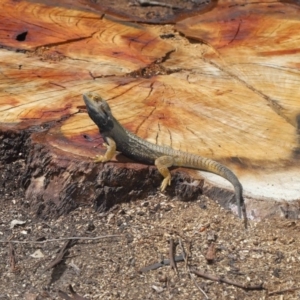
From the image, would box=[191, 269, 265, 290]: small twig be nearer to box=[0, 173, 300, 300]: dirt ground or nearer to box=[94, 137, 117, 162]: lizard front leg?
box=[0, 173, 300, 300]: dirt ground

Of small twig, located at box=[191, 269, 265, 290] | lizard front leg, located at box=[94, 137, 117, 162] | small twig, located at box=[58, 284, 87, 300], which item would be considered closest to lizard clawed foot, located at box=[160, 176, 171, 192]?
lizard front leg, located at box=[94, 137, 117, 162]

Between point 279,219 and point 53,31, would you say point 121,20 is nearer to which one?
point 53,31

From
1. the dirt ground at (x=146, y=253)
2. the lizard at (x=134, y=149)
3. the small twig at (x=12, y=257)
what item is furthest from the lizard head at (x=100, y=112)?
the small twig at (x=12, y=257)

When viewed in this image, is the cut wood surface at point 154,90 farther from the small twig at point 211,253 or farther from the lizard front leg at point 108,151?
the small twig at point 211,253

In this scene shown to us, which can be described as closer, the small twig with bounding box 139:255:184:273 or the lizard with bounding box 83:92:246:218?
the small twig with bounding box 139:255:184:273

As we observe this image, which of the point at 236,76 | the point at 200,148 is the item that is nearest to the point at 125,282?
the point at 200,148
